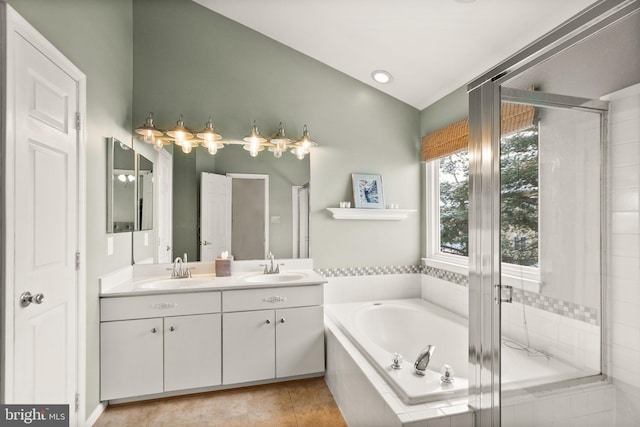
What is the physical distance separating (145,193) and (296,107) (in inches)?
57.9

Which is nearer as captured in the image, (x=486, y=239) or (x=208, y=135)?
(x=486, y=239)

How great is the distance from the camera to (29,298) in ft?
4.47

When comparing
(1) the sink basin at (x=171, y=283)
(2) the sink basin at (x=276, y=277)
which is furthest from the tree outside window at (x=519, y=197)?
(1) the sink basin at (x=171, y=283)

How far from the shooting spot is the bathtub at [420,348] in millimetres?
1260

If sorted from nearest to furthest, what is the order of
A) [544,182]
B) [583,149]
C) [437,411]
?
1. [583,149]
2. [544,182]
3. [437,411]

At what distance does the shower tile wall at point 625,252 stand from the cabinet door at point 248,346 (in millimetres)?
1915

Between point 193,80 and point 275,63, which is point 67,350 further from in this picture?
point 275,63

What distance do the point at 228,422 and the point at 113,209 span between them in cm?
157

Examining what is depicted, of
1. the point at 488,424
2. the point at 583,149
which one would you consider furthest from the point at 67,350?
the point at 583,149

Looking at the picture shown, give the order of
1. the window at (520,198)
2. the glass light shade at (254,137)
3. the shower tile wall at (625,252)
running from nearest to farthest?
1. the shower tile wall at (625,252)
2. the window at (520,198)
3. the glass light shade at (254,137)

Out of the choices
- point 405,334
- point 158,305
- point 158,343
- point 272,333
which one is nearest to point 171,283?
point 158,305

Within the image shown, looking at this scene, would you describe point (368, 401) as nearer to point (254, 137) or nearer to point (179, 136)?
point (254, 137)

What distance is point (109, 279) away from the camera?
85.6 inches

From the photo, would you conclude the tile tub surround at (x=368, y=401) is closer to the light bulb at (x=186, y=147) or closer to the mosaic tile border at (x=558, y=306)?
the mosaic tile border at (x=558, y=306)
